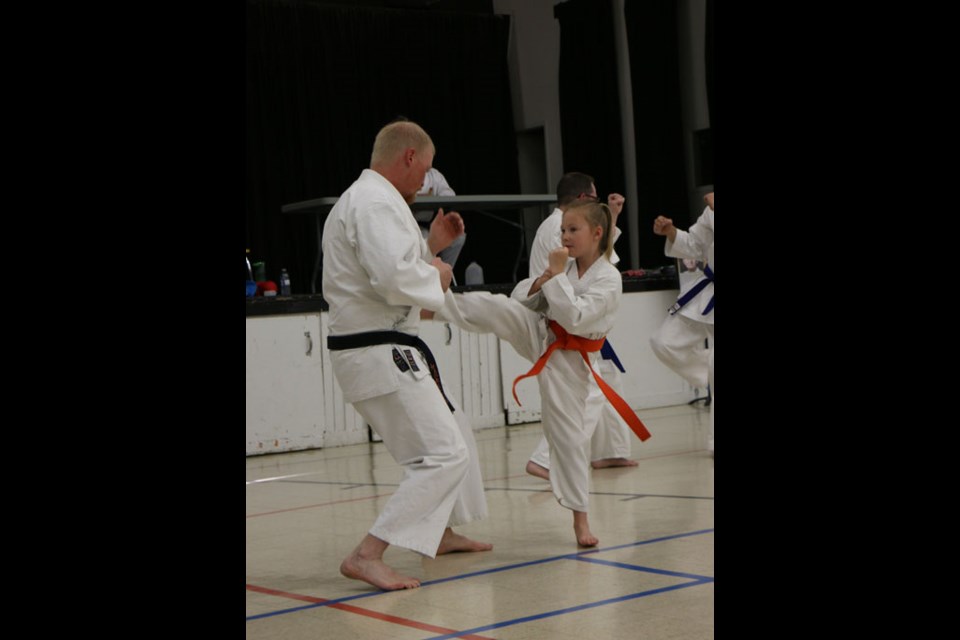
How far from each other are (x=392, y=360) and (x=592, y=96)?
9.67 m

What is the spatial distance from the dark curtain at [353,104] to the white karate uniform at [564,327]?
898 cm

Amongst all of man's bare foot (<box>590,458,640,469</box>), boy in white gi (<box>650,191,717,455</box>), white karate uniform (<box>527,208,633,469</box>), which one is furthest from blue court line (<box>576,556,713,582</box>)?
boy in white gi (<box>650,191,717,455</box>)

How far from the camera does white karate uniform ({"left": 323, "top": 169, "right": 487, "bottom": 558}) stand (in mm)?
3592

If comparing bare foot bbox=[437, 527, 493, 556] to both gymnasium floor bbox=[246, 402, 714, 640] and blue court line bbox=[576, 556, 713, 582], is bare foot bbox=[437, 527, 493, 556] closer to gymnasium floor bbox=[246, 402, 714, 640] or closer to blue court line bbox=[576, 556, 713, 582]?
gymnasium floor bbox=[246, 402, 714, 640]

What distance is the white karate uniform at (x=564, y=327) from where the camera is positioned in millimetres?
4082

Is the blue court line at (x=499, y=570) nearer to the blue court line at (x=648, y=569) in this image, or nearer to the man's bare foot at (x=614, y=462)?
the blue court line at (x=648, y=569)

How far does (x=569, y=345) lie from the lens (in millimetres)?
4223
